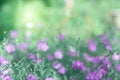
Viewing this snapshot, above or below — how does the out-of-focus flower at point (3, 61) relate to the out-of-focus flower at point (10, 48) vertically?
above

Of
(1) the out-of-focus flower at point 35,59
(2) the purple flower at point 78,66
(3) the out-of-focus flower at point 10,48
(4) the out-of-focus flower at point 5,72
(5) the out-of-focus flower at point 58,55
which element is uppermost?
(4) the out-of-focus flower at point 5,72

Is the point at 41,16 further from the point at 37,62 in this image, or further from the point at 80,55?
the point at 37,62

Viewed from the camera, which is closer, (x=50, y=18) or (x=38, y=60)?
(x=38, y=60)

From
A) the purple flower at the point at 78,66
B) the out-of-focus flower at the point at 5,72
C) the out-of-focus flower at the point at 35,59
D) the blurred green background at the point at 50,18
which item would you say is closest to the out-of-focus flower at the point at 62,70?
the purple flower at the point at 78,66

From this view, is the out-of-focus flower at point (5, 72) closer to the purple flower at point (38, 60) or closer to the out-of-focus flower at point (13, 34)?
the purple flower at point (38, 60)

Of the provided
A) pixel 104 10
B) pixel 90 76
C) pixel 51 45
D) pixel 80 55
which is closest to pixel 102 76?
pixel 90 76

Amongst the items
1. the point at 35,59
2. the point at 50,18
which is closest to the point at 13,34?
the point at 35,59

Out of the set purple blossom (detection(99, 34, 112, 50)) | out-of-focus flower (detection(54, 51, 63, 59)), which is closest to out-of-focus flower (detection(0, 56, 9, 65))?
out-of-focus flower (detection(54, 51, 63, 59))

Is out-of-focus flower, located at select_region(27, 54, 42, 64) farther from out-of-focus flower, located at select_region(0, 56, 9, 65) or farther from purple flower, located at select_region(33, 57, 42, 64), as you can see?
out-of-focus flower, located at select_region(0, 56, 9, 65)

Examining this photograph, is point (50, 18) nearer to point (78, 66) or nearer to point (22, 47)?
point (22, 47)
